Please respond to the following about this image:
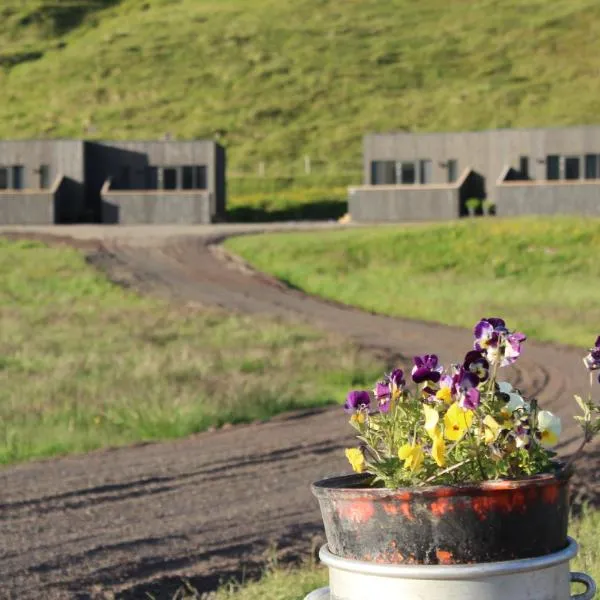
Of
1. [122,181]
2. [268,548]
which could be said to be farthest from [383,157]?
[268,548]

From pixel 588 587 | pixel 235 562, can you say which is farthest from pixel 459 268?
pixel 588 587

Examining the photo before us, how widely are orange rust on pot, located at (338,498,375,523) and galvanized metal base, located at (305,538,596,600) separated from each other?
5.2 inches

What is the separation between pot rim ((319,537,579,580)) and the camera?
4.27 m

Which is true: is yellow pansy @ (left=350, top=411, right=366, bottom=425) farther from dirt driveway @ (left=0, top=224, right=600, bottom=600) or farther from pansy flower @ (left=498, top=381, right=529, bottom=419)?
dirt driveway @ (left=0, top=224, right=600, bottom=600)

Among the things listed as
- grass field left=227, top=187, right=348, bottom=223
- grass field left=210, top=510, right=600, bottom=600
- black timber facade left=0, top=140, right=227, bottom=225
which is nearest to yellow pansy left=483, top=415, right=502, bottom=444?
grass field left=210, top=510, right=600, bottom=600

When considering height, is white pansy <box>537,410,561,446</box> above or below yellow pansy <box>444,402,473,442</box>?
below

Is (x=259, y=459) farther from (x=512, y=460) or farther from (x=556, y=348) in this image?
(x=556, y=348)

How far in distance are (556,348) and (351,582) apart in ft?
67.9

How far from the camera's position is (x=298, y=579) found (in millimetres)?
8352

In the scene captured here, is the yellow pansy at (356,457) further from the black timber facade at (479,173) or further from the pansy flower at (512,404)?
the black timber facade at (479,173)

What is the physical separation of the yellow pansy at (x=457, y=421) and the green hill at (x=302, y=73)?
68.0 meters

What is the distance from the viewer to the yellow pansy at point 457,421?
4473mm

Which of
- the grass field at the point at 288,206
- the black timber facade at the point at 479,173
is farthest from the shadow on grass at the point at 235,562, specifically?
the grass field at the point at 288,206

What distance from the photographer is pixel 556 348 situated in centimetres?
2475
